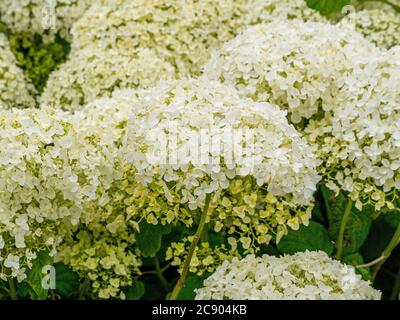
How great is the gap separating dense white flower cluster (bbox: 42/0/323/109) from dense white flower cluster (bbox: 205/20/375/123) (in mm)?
589

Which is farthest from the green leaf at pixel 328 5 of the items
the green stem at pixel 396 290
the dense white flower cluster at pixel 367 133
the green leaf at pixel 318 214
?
the green stem at pixel 396 290

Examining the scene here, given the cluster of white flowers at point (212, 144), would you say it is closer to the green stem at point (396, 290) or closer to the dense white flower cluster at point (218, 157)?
the dense white flower cluster at point (218, 157)

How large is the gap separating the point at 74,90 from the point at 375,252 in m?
1.16

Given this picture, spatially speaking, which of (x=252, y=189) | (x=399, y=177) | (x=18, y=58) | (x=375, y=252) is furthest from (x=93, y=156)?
(x=18, y=58)

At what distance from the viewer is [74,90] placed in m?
2.64

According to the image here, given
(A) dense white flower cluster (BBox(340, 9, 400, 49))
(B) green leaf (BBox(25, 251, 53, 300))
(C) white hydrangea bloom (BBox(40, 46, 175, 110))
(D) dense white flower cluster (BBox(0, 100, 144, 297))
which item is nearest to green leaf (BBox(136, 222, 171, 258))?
(D) dense white flower cluster (BBox(0, 100, 144, 297))

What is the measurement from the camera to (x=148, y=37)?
275 cm

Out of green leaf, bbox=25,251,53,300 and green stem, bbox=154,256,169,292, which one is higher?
green leaf, bbox=25,251,53,300

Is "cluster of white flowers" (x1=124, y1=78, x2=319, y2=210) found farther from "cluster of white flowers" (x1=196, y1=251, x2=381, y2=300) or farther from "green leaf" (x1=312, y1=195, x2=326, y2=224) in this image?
"green leaf" (x1=312, y1=195, x2=326, y2=224)

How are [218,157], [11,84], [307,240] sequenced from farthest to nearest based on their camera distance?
[11,84]
[307,240]
[218,157]

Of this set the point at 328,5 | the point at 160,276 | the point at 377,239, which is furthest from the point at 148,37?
the point at 377,239

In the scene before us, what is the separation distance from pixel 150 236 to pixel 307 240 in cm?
42

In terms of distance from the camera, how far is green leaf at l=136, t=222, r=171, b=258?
6.68ft

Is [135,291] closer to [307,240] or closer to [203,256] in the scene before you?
[203,256]
